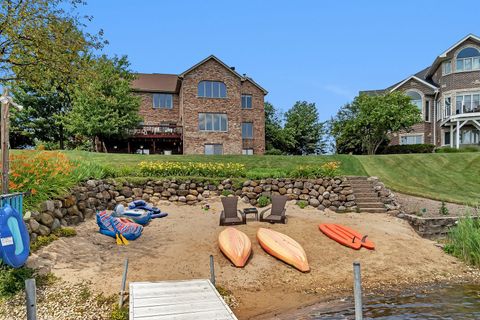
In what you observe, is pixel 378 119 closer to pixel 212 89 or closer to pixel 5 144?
pixel 212 89

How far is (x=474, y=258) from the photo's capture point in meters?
10.6

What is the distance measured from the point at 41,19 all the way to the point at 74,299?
8.33 m

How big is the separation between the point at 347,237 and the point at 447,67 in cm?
3132

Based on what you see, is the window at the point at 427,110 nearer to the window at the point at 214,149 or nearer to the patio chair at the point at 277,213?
the window at the point at 214,149

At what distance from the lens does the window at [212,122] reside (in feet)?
107

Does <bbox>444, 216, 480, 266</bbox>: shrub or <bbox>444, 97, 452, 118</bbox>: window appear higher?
<bbox>444, 97, 452, 118</bbox>: window

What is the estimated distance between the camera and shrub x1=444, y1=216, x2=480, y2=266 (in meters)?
10.6

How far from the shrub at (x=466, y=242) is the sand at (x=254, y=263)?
0.42m

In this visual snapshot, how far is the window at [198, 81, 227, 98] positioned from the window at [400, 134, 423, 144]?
778 inches

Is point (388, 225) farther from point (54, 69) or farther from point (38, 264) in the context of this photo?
point (54, 69)

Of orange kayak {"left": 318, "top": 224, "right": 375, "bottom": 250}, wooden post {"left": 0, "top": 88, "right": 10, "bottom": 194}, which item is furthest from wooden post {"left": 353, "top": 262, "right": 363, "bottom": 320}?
wooden post {"left": 0, "top": 88, "right": 10, "bottom": 194}

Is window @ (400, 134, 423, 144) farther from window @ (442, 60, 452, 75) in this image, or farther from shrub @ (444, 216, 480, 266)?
shrub @ (444, 216, 480, 266)

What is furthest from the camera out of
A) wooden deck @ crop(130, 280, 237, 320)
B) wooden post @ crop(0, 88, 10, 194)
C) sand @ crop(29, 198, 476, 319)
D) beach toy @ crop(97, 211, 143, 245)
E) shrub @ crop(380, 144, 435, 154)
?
shrub @ crop(380, 144, 435, 154)

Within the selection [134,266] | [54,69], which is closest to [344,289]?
[134,266]
